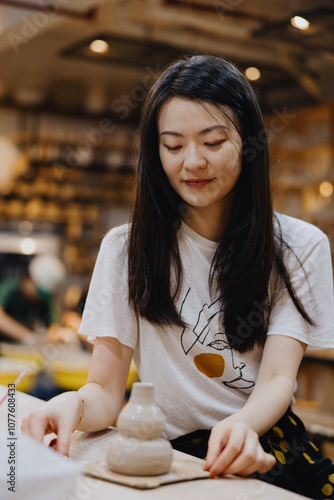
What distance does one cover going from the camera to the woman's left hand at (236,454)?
0.96 metres

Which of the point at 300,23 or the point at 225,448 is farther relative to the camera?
the point at 300,23

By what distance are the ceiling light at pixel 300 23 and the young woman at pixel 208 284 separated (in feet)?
8.50

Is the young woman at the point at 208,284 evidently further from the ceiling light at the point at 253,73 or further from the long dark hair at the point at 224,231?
the ceiling light at the point at 253,73

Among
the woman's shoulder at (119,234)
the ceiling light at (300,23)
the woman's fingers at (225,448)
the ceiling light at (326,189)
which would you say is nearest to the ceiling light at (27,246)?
the ceiling light at (326,189)

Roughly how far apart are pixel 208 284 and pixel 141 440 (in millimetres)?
488

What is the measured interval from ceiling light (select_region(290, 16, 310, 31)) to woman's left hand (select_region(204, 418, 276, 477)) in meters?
3.17

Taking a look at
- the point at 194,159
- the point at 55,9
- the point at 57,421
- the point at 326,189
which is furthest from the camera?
the point at 326,189

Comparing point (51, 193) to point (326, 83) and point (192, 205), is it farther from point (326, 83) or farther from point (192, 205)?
point (192, 205)

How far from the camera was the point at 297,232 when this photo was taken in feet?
4.54

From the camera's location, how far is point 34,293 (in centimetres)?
532

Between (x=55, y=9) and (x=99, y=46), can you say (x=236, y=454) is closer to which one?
(x=55, y=9)

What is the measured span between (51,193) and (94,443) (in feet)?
20.0

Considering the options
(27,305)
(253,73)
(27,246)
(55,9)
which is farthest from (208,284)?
(27,246)

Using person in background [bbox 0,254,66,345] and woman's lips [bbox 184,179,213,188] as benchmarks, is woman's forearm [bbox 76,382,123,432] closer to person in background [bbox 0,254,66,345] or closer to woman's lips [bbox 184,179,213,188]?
woman's lips [bbox 184,179,213,188]
